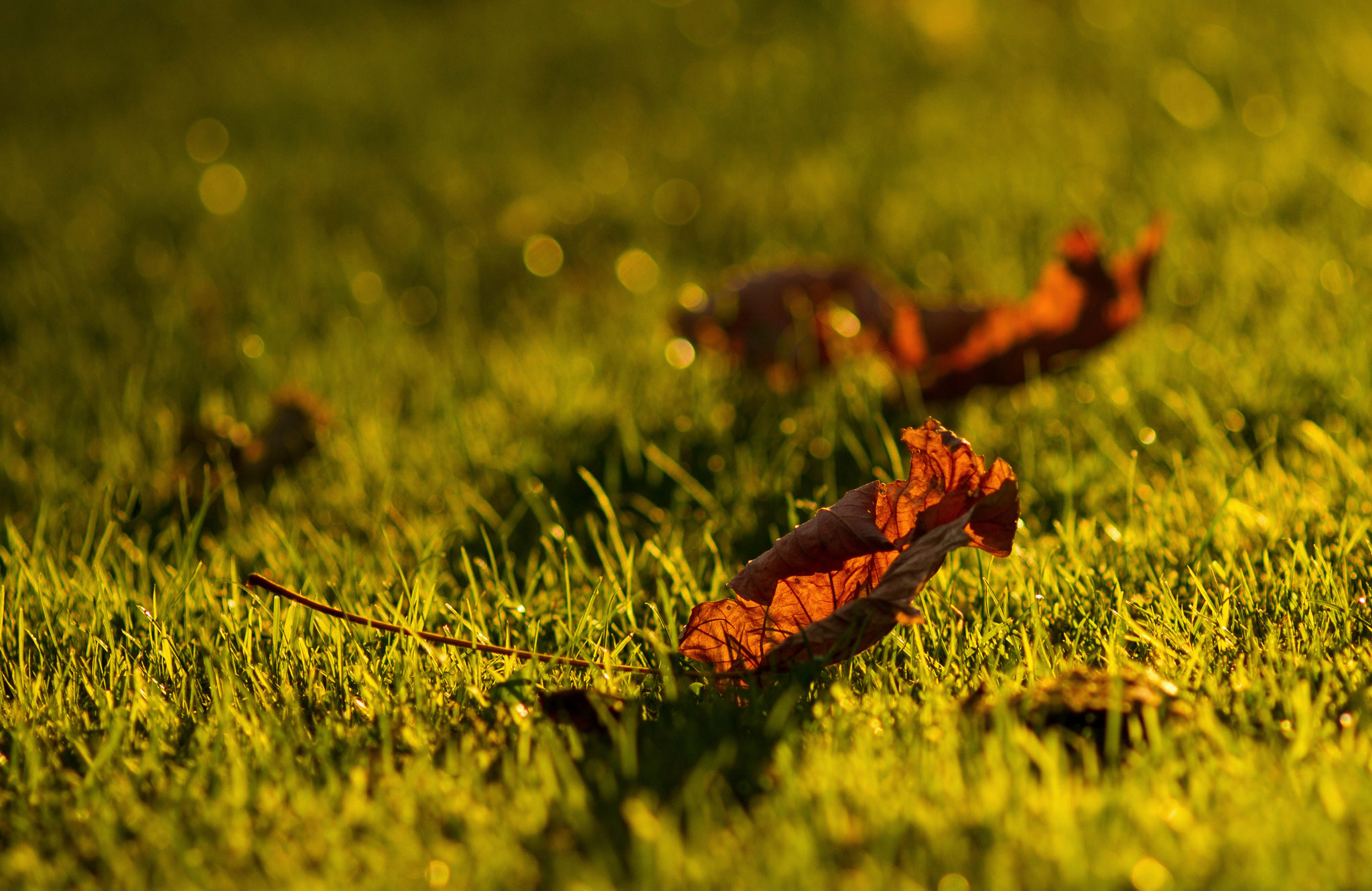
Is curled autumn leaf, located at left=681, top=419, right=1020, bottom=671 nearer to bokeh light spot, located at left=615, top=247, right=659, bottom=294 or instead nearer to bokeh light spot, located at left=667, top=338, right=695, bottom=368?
bokeh light spot, located at left=667, top=338, right=695, bottom=368

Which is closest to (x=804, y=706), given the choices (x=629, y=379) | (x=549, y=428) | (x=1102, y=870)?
(x=1102, y=870)

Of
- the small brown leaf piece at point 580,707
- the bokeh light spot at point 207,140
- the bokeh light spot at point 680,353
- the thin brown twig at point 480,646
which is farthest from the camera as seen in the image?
the bokeh light spot at point 207,140

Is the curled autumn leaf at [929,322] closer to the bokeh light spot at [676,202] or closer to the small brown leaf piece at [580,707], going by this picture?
the small brown leaf piece at [580,707]

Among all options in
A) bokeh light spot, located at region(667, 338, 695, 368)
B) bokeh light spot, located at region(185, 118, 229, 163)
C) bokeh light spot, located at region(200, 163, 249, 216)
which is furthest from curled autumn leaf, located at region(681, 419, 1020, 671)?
bokeh light spot, located at region(185, 118, 229, 163)

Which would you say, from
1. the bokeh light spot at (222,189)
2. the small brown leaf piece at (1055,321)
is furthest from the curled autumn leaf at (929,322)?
the bokeh light spot at (222,189)

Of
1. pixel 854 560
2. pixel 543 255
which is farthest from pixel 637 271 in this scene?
pixel 854 560

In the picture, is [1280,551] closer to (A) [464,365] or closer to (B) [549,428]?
(B) [549,428]
